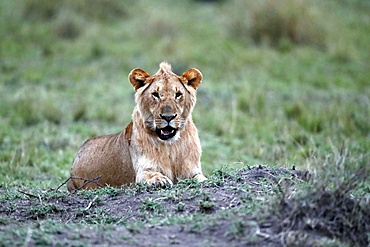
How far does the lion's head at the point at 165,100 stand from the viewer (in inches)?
231

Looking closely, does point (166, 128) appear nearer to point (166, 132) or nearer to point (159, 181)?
point (166, 132)

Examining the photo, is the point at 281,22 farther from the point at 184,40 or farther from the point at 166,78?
the point at 166,78

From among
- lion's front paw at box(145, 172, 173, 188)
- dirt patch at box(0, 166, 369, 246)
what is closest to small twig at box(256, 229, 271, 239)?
dirt patch at box(0, 166, 369, 246)

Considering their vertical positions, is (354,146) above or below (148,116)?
below

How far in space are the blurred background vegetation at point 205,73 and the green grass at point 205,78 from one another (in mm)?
29

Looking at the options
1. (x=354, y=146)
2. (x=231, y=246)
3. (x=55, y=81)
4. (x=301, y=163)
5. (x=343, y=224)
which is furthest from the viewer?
(x=55, y=81)

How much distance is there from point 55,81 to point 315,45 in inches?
238

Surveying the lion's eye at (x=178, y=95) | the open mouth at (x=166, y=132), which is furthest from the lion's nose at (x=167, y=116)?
the lion's eye at (x=178, y=95)

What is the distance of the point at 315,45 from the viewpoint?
52.5 ft

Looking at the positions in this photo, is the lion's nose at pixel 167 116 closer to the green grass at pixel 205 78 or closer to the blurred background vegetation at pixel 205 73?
the green grass at pixel 205 78

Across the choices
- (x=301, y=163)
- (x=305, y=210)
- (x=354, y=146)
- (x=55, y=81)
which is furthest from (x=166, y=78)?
(x=55, y=81)

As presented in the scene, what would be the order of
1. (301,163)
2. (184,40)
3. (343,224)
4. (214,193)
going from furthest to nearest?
(184,40)
(301,163)
(214,193)
(343,224)

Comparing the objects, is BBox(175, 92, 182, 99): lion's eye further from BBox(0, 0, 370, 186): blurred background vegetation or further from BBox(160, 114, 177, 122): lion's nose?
BBox(0, 0, 370, 186): blurred background vegetation

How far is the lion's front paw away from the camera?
18.9 ft
